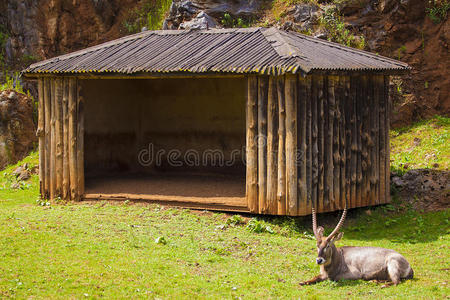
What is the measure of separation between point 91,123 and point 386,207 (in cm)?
781

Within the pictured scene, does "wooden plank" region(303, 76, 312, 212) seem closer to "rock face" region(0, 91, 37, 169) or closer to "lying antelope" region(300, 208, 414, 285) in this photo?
"lying antelope" region(300, 208, 414, 285)

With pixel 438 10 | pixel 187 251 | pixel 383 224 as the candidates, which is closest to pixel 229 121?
pixel 383 224

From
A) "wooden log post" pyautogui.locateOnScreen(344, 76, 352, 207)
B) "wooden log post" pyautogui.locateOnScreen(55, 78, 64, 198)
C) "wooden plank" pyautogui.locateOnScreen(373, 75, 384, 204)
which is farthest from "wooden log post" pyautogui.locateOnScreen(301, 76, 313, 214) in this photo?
"wooden log post" pyautogui.locateOnScreen(55, 78, 64, 198)

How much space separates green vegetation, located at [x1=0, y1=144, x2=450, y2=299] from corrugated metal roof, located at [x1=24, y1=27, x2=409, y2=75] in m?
2.94

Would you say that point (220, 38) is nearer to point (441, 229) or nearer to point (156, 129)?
point (156, 129)

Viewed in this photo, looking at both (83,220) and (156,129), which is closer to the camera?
(83,220)

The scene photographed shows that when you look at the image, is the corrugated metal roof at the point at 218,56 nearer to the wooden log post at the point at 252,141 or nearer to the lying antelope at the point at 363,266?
the wooden log post at the point at 252,141

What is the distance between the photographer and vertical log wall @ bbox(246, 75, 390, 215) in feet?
35.2

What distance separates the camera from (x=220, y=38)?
12.9 meters

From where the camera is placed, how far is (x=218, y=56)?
11570 millimetres

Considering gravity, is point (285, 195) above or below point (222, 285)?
above

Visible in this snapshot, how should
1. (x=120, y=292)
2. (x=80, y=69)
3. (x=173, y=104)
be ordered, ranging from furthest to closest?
(x=173, y=104), (x=80, y=69), (x=120, y=292)

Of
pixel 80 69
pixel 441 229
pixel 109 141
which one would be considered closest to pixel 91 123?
pixel 109 141

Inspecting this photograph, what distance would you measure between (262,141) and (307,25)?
28.7 feet
